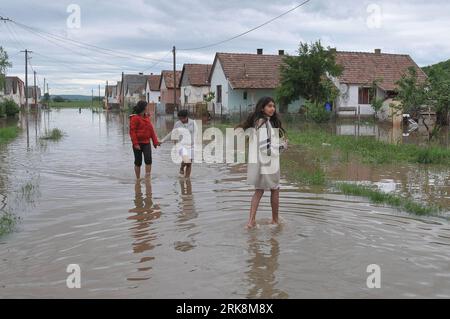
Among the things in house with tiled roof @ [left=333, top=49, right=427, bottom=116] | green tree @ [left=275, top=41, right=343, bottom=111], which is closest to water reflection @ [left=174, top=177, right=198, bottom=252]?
green tree @ [left=275, top=41, right=343, bottom=111]

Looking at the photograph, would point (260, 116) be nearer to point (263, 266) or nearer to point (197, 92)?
point (263, 266)

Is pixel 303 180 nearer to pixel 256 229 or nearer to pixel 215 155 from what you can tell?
pixel 256 229

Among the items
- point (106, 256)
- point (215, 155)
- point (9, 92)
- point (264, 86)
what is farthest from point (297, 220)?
point (9, 92)

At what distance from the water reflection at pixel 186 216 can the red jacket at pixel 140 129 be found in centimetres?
117

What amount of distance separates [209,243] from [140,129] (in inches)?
198

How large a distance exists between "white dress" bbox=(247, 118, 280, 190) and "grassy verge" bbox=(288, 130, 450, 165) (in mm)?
7532

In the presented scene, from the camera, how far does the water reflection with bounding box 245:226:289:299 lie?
A: 15.8ft

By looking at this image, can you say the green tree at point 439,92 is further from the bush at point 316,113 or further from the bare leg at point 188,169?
the bush at point 316,113

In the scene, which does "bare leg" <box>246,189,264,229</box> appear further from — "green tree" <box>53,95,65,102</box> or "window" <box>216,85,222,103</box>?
"green tree" <box>53,95,65,102</box>

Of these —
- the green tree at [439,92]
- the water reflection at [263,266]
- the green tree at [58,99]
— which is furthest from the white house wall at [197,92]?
the green tree at [58,99]

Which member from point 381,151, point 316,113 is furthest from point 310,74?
point 381,151

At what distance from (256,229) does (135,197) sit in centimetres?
315

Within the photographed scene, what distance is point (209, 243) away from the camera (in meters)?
6.34
